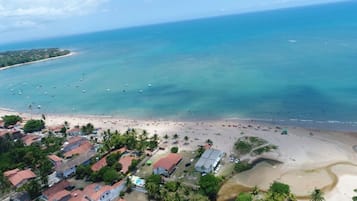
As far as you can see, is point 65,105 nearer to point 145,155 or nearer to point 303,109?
point 145,155

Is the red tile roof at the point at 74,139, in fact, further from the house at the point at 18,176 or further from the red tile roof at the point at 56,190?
the red tile roof at the point at 56,190

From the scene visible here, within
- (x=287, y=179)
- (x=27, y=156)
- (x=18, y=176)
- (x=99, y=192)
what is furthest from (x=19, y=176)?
(x=287, y=179)

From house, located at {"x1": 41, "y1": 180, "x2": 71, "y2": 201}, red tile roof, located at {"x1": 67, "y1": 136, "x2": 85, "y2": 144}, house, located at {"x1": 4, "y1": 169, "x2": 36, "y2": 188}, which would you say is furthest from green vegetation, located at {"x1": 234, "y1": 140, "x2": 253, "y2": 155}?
house, located at {"x1": 4, "y1": 169, "x2": 36, "y2": 188}

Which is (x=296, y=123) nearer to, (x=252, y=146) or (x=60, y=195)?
(x=252, y=146)

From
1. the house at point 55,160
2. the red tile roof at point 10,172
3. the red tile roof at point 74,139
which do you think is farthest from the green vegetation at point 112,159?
the red tile roof at point 10,172

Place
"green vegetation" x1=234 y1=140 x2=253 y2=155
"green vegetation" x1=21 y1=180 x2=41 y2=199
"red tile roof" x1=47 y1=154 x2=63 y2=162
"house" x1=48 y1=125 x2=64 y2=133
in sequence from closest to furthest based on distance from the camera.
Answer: "green vegetation" x1=21 y1=180 x2=41 y2=199, "green vegetation" x1=234 y1=140 x2=253 y2=155, "red tile roof" x1=47 y1=154 x2=63 y2=162, "house" x1=48 y1=125 x2=64 y2=133

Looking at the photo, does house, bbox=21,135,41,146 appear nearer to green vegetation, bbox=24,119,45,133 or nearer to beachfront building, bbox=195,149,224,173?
green vegetation, bbox=24,119,45,133
